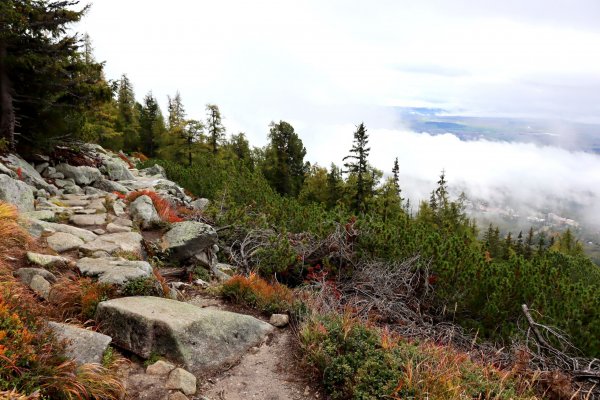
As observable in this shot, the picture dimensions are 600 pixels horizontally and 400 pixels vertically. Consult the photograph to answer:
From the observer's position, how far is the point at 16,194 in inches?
346

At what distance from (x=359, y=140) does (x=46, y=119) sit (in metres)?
27.9

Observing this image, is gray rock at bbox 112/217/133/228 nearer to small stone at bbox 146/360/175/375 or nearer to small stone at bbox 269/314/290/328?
small stone at bbox 269/314/290/328

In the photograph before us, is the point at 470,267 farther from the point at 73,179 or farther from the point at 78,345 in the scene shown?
the point at 73,179

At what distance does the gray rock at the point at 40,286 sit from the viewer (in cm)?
548

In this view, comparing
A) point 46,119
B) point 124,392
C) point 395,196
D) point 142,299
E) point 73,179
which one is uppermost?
point 46,119

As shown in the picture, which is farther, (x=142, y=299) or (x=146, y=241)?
(x=146, y=241)

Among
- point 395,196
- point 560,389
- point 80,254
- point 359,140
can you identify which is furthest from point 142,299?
point 395,196

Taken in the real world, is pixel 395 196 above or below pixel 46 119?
below

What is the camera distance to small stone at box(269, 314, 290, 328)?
273 inches

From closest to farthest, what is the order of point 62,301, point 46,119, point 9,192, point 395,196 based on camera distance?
1. point 62,301
2. point 9,192
3. point 46,119
4. point 395,196

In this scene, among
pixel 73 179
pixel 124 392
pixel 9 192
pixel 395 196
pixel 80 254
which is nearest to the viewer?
pixel 124 392

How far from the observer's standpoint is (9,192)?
8.55m

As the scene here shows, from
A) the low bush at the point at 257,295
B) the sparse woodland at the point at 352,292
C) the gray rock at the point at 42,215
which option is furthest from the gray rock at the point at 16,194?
the low bush at the point at 257,295

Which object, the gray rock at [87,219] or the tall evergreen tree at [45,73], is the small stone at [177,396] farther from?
the tall evergreen tree at [45,73]
